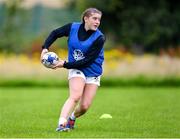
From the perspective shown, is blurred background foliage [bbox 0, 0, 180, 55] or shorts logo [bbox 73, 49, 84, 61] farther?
blurred background foliage [bbox 0, 0, 180, 55]

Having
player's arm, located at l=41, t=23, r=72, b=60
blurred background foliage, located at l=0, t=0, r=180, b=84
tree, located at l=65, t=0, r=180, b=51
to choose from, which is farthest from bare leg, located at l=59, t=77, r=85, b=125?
tree, located at l=65, t=0, r=180, b=51

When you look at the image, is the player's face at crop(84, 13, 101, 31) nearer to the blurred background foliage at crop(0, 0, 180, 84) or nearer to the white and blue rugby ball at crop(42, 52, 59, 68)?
the white and blue rugby ball at crop(42, 52, 59, 68)

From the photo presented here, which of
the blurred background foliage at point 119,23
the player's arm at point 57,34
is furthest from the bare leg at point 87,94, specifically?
the blurred background foliage at point 119,23

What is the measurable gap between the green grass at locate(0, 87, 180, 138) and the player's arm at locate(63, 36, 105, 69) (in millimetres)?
1044

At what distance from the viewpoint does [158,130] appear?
10992 mm

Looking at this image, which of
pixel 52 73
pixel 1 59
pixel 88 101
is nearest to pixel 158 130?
pixel 88 101

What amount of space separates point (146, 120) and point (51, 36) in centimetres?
289

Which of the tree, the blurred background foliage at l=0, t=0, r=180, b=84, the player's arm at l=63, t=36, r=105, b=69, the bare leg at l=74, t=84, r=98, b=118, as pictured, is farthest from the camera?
the blurred background foliage at l=0, t=0, r=180, b=84

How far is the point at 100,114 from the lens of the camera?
14.3m

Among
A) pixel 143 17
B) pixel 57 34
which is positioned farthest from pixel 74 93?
pixel 143 17

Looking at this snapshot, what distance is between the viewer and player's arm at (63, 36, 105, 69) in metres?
10.5

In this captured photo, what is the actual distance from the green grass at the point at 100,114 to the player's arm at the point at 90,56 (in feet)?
3.43

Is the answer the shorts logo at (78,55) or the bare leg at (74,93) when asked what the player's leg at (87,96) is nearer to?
the bare leg at (74,93)

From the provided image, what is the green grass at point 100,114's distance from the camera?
10.6 meters
